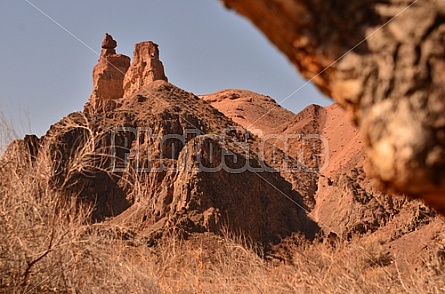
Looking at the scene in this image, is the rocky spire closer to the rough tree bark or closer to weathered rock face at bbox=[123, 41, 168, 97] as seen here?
weathered rock face at bbox=[123, 41, 168, 97]

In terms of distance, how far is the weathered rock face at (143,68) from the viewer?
46.6 m

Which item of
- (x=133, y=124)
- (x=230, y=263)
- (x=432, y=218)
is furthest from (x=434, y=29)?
(x=133, y=124)

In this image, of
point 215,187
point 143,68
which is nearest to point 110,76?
point 143,68

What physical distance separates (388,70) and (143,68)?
155ft

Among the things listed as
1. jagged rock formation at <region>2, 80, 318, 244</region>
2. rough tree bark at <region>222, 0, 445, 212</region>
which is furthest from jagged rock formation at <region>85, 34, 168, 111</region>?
rough tree bark at <region>222, 0, 445, 212</region>

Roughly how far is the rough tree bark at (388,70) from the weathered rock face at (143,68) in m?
44.8

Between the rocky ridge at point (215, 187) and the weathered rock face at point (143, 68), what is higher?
the weathered rock face at point (143, 68)

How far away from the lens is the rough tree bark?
122 cm

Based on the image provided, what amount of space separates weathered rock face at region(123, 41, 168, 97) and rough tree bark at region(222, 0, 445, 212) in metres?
44.8

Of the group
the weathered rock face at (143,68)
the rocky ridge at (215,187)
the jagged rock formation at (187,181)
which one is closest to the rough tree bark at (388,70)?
Answer: the rocky ridge at (215,187)

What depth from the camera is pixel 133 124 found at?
29.4m

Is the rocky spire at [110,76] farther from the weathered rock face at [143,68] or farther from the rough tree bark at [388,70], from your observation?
the rough tree bark at [388,70]

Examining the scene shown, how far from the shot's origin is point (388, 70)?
1299 mm

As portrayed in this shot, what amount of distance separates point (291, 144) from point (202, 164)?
21957mm
